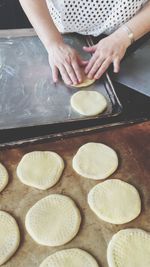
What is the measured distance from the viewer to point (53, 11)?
67.7 inches

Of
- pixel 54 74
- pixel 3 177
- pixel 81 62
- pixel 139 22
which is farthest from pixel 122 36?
pixel 3 177

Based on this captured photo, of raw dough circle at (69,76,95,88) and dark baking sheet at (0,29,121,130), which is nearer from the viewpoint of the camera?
dark baking sheet at (0,29,121,130)

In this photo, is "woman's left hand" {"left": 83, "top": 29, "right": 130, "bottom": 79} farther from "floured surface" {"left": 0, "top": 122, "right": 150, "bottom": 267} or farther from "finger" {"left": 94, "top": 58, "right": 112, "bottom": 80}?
"floured surface" {"left": 0, "top": 122, "right": 150, "bottom": 267}

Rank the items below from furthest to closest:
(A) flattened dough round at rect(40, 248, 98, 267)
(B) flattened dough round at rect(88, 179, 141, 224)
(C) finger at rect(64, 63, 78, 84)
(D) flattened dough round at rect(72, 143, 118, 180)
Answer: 1. (C) finger at rect(64, 63, 78, 84)
2. (D) flattened dough round at rect(72, 143, 118, 180)
3. (B) flattened dough round at rect(88, 179, 141, 224)
4. (A) flattened dough round at rect(40, 248, 98, 267)

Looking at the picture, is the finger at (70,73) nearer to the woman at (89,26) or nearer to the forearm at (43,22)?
the woman at (89,26)

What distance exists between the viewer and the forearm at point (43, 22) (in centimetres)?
163

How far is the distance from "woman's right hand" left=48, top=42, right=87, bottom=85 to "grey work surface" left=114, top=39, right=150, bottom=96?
18 cm

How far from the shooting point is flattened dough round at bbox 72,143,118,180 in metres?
1.33

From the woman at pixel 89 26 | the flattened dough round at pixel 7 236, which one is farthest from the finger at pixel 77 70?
the flattened dough round at pixel 7 236

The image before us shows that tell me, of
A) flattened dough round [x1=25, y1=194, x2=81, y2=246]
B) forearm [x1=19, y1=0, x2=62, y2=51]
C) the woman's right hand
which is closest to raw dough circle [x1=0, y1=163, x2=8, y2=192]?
flattened dough round [x1=25, y1=194, x2=81, y2=246]

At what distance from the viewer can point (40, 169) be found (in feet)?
4.40

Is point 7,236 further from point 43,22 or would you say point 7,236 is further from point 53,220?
point 43,22

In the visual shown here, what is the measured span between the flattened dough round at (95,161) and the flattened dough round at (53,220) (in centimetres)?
13

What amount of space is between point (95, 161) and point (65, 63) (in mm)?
453
